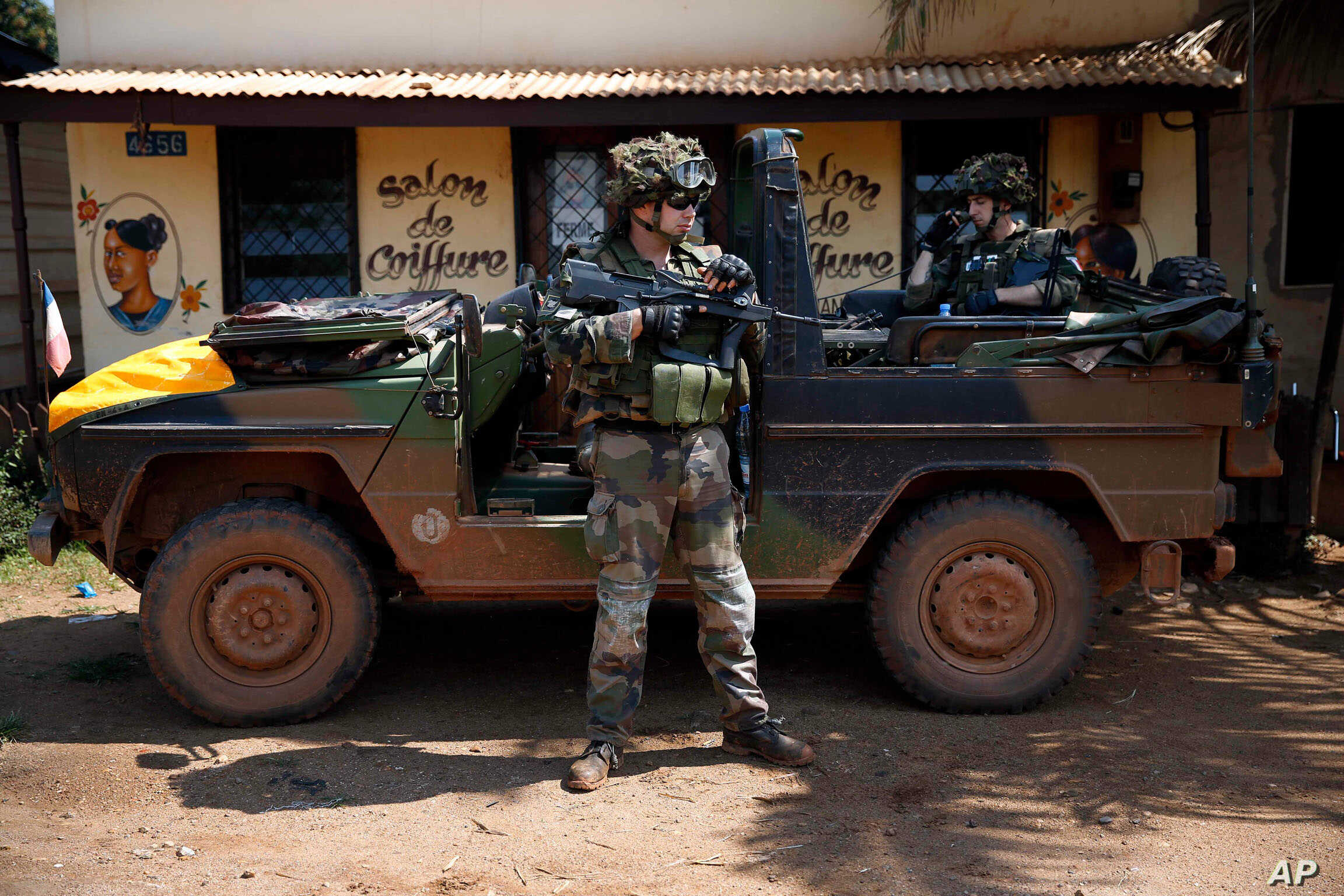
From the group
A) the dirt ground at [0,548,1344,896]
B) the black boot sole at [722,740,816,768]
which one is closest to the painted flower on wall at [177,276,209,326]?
the dirt ground at [0,548,1344,896]

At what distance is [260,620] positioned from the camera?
13.6ft

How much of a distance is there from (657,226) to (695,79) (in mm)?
3762

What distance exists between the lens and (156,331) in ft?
26.8

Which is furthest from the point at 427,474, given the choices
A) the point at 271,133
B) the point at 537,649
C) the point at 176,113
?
the point at 271,133

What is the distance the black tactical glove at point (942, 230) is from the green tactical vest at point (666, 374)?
204cm

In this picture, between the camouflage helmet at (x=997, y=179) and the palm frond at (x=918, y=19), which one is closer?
the camouflage helmet at (x=997, y=179)

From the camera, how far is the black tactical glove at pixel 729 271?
12.3 feet

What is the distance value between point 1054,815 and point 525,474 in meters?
2.41

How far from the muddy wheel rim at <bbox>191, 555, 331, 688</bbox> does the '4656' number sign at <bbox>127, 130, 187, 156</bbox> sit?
5.01m

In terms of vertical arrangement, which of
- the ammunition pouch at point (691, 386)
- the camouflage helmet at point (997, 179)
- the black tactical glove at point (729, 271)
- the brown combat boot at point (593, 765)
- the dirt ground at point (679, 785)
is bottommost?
the dirt ground at point (679, 785)

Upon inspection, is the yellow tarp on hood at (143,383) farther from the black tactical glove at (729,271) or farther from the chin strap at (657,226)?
the black tactical glove at (729,271)

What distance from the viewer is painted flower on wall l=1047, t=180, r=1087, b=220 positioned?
7.85m

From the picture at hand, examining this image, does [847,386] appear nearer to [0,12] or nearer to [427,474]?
[427,474]

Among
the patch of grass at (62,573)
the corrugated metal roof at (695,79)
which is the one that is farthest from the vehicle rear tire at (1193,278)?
the patch of grass at (62,573)
